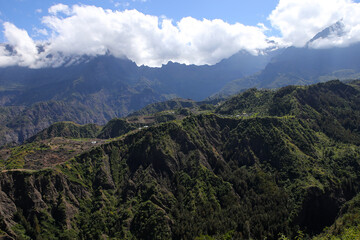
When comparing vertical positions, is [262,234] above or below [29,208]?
below

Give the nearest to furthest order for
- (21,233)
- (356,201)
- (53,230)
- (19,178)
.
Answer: (21,233) → (53,230) → (19,178) → (356,201)

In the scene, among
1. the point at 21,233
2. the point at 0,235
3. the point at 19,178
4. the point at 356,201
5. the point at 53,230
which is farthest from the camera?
the point at 356,201

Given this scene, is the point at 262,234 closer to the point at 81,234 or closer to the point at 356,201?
the point at 356,201

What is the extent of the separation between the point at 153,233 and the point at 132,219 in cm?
2099

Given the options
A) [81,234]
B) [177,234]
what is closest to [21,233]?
[81,234]

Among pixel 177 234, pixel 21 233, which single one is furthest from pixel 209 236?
pixel 21 233

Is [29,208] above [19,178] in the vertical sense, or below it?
below

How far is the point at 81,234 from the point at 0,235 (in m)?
50.6

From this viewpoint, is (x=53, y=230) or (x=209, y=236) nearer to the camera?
(x=53, y=230)

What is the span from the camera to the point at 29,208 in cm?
17500

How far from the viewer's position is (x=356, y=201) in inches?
7717

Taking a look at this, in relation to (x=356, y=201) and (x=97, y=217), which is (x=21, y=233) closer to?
(x=97, y=217)

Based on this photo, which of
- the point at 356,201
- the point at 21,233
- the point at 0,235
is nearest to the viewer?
the point at 0,235

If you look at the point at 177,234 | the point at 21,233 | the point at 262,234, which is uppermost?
the point at 21,233
